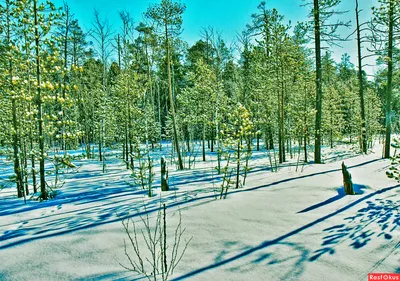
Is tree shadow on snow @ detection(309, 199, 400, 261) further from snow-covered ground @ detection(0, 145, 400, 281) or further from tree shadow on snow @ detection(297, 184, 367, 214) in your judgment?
tree shadow on snow @ detection(297, 184, 367, 214)

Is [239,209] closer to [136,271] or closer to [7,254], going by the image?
[136,271]

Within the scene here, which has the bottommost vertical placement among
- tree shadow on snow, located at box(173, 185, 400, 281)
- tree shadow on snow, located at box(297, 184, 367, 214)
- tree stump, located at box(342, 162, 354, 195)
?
tree shadow on snow, located at box(173, 185, 400, 281)

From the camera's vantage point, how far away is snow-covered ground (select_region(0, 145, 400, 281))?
3.39 metres

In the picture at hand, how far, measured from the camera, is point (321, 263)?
3469mm

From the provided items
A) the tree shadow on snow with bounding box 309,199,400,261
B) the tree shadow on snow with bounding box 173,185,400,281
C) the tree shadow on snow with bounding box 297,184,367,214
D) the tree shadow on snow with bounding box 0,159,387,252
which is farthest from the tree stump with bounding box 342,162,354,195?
the tree shadow on snow with bounding box 0,159,387,252

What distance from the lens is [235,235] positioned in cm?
441

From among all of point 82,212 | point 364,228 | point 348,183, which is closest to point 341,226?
point 364,228

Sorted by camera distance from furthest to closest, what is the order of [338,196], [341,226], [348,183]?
1. [348,183]
2. [338,196]
3. [341,226]

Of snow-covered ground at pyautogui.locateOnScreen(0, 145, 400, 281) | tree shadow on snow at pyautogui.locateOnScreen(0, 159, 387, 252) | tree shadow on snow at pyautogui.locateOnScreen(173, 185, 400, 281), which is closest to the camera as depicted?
snow-covered ground at pyautogui.locateOnScreen(0, 145, 400, 281)

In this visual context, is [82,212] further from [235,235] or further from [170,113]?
[170,113]

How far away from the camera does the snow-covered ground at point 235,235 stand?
3.39 meters

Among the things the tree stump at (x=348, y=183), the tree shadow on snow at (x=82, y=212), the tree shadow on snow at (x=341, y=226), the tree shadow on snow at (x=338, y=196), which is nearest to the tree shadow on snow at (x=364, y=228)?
the tree shadow on snow at (x=341, y=226)

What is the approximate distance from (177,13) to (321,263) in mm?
14562

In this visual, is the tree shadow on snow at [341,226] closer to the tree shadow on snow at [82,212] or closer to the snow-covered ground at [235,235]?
the snow-covered ground at [235,235]
